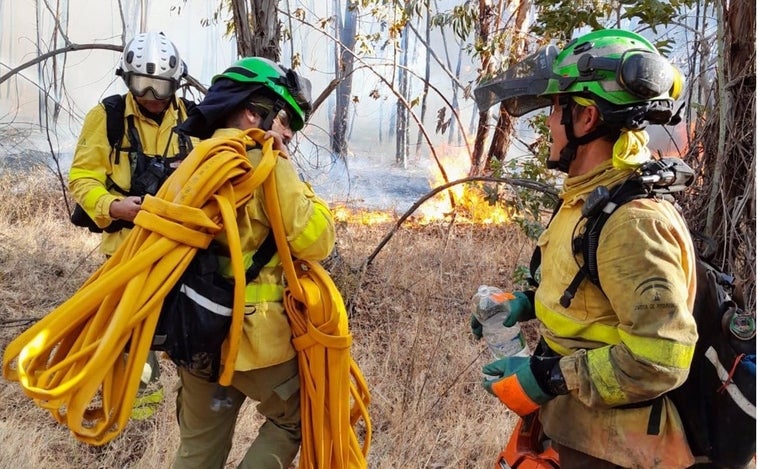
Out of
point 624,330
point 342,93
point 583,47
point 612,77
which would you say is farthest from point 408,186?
point 624,330

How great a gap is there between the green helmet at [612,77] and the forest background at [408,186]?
0.76m

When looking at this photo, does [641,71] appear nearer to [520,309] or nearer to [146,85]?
[520,309]

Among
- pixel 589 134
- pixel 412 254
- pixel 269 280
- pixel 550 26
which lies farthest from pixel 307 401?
pixel 412 254

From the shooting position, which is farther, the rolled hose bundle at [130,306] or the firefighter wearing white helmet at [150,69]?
the firefighter wearing white helmet at [150,69]

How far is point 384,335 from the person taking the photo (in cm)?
505

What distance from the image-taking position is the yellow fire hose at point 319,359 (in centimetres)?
221

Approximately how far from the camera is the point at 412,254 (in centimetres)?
681

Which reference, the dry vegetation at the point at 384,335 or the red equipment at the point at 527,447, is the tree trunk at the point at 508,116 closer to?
the dry vegetation at the point at 384,335

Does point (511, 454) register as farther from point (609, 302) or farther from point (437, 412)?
point (437, 412)

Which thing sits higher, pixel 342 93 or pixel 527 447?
pixel 342 93

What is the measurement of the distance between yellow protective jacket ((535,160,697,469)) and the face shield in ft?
1.13

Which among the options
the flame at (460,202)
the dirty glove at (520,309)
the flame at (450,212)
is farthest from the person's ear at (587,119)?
the flame at (450,212)

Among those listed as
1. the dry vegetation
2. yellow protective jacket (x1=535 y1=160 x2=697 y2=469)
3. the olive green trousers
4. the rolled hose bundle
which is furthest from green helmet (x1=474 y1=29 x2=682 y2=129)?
the dry vegetation

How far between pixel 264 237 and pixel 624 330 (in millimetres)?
1232
